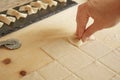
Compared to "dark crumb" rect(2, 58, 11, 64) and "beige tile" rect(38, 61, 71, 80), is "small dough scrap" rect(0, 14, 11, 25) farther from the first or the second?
"beige tile" rect(38, 61, 71, 80)

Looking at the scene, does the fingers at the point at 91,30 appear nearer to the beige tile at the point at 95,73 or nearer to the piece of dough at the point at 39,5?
the beige tile at the point at 95,73

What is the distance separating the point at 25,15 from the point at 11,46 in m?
0.24

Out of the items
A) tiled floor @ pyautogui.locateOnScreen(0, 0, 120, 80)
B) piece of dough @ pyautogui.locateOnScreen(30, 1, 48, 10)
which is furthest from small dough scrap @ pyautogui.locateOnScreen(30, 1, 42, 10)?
tiled floor @ pyautogui.locateOnScreen(0, 0, 120, 80)

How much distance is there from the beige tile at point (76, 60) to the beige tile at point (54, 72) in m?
0.03

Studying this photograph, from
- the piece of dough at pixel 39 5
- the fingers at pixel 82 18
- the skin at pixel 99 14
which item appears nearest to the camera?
the skin at pixel 99 14

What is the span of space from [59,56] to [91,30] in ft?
0.60

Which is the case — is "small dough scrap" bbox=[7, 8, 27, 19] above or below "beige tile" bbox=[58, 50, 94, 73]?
above

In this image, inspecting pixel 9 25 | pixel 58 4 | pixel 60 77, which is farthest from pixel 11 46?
pixel 58 4

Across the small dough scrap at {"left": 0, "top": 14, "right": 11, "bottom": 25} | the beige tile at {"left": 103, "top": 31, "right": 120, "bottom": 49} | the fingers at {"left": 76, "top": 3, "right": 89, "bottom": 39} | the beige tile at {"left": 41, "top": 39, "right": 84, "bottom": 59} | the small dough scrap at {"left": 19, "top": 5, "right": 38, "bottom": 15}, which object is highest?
the fingers at {"left": 76, "top": 3, "right": 89, "bottom": 39}

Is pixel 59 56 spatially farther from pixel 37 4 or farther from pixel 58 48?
pixel 37 4

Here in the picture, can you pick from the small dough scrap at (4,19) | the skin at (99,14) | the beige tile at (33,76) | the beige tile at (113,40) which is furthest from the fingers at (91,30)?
the small dough scrap at (4,19)

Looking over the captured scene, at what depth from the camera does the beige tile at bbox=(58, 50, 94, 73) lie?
91cm

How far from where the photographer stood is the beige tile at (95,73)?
87 cm

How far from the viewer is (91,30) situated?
970mm
